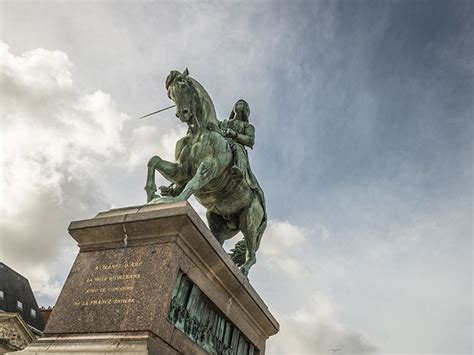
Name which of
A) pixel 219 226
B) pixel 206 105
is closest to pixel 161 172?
pixel 206 105

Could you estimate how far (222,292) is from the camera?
6.34m

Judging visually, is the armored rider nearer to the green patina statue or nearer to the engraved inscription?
the green patina statue

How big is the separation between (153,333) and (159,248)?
3.43 ft

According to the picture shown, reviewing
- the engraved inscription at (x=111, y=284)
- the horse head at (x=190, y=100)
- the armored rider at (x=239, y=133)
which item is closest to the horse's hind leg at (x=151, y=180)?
the horse head at (x=190, y=100)

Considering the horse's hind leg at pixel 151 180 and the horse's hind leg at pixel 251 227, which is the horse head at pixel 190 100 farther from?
the horse's hind leg at pixel 251 227

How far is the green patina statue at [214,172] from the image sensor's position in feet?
23.6

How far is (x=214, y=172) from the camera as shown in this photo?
23.8 feet

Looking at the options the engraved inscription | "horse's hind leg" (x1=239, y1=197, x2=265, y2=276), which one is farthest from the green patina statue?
the engraved inscription

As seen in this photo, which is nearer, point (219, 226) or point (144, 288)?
point (144, 288)

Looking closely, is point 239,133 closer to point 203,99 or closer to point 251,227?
point 203,99

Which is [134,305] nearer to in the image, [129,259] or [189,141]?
[129,259]

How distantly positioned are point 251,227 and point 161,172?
2.21 meters

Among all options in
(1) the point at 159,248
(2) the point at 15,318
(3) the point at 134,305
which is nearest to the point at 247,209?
(1) the point at 159,248

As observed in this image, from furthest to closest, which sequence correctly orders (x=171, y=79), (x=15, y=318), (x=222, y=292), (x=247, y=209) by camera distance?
(x=15, y=318)
(x=247, y=209)
(x=171, y=79)
(x=222, y=292)
